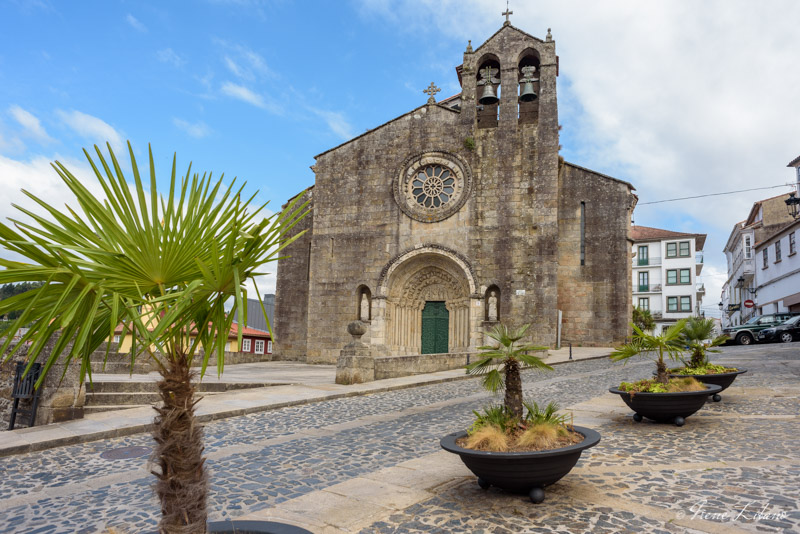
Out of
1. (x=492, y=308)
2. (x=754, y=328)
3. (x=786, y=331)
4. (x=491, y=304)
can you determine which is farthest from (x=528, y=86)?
(x=786, y=331)

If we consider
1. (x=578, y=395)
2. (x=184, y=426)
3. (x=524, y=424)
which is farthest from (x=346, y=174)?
(x=184, y=426)

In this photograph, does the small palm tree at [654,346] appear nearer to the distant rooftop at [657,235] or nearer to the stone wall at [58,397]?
the stone wall at [58,397]

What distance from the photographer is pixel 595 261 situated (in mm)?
20562

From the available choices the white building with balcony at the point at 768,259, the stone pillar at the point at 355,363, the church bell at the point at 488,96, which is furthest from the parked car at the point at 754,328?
the stone pillar at the point at 355,363

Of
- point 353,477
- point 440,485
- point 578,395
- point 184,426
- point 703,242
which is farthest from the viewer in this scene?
point 703,242

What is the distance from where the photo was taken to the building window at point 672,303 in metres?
47.2

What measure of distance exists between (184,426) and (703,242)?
186 ft

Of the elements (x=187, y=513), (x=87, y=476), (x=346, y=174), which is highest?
(x=346, y=174)

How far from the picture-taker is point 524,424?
4340mm

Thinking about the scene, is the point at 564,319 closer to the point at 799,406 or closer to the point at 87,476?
the point at 799,406

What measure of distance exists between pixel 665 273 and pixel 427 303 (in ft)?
111

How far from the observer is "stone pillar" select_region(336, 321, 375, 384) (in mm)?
12531

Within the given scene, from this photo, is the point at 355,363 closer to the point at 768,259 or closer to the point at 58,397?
the point at 58,397

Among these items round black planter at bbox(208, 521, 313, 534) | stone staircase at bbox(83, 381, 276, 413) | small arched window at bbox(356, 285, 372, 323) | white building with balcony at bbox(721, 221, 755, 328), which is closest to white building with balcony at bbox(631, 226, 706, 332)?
white building with balcony at bbox(721, 221, 755, 328)
